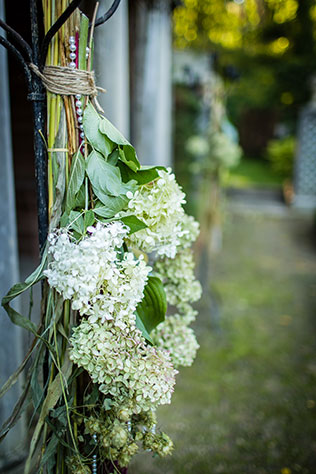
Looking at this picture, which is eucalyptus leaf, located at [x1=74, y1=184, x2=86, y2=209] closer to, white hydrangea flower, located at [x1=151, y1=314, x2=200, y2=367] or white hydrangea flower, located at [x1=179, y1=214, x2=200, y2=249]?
white hydrangea flower, located at [x1=179, y1=214, x2=200, y2=249]

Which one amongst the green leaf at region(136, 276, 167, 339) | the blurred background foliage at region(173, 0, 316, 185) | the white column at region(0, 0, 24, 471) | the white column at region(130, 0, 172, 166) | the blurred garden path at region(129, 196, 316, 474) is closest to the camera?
the green leaf at region(136, 276, 167, 339)

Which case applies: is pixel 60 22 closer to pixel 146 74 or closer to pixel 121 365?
pixel 121 365

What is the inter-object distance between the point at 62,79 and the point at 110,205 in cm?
31

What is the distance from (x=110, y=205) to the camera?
1.02 meters

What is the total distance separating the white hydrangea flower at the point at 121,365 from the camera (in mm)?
943

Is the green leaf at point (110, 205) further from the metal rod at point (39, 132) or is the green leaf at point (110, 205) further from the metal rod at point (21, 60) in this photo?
the metal rod at point (21, 60)

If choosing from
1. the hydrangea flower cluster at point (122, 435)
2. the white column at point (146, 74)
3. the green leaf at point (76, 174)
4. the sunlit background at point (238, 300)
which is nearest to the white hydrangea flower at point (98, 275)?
the green leaf at point (76, 174)

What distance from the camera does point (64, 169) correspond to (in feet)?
3.35

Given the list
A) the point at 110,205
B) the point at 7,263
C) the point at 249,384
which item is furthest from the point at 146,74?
the point at 110,205

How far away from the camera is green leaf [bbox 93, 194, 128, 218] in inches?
39.9

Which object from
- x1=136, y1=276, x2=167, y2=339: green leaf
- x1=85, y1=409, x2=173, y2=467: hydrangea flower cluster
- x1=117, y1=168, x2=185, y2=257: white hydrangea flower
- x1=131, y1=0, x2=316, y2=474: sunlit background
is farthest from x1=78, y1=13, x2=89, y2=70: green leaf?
x1=131, y1=0, x2=316, y2=474: sunlit background

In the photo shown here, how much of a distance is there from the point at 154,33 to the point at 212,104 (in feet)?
3.82

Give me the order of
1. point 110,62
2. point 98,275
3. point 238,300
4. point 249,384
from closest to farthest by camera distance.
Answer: point 98,275
point 110,62
point 249,384
point 238,300

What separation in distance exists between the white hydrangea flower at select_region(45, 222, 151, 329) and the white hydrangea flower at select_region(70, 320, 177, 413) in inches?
1.6
